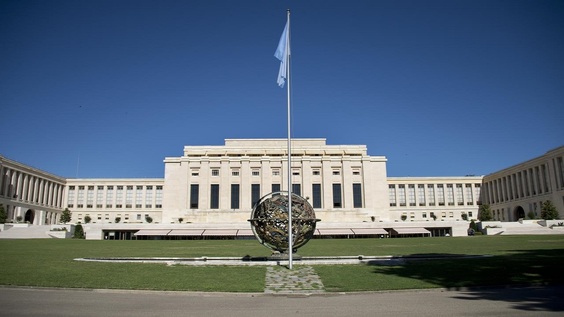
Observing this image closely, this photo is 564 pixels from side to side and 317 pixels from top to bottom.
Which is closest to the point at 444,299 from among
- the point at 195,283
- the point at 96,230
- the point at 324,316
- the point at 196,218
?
the point at 324,316

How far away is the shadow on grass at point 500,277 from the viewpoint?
1214 centimetres

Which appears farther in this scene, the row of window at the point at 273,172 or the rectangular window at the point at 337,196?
the row of window at the point at 273,172

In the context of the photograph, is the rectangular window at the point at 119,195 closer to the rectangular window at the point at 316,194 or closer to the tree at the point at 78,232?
the tree at the point at 78,232

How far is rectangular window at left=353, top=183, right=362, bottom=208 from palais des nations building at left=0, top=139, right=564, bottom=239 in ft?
0.62

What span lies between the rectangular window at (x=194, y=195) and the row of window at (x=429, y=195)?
46.7m

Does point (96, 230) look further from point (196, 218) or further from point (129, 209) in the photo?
point (129, 209)

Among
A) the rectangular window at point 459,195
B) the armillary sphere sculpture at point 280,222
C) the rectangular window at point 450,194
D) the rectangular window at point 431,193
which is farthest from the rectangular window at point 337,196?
the armillary sphere sculpture at point 280,222

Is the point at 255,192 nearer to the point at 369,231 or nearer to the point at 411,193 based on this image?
the point at 369,231

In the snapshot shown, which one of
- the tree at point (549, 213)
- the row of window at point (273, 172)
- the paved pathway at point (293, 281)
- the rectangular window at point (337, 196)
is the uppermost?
the row of window at point (273, 172)

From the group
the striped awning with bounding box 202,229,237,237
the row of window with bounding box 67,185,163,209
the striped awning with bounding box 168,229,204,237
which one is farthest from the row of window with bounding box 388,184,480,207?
the row of window with bounding box 67,185,163,209

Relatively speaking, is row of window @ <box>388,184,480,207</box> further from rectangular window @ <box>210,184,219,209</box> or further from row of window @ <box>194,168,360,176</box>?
rectangular window @ <box>210,184,219,209</box>

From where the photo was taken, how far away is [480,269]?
17.6 meters

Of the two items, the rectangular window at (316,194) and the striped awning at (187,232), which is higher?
the rectangular window at (316,194)

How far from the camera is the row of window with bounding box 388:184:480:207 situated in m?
101
